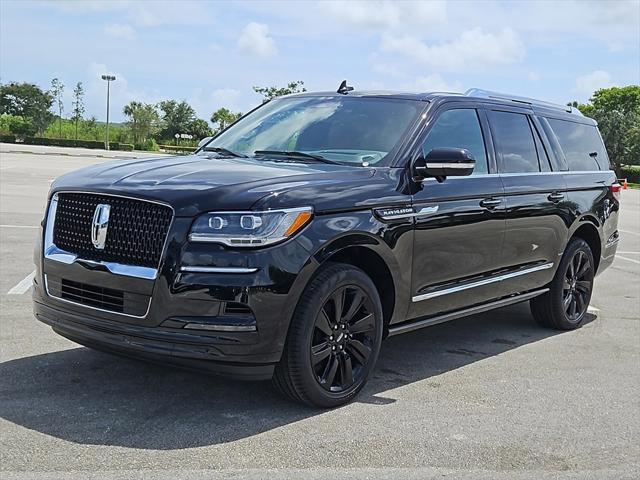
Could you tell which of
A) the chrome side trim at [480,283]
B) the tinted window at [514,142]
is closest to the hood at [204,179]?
the chrome side trim at [480,283]

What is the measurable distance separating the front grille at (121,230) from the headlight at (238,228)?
19cm

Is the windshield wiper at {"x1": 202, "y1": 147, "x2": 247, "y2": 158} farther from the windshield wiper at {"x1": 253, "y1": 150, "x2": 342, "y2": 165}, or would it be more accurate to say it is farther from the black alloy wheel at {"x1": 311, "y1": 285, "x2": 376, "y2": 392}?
the black alloy wheel at {"x1": 311, "y1": 285, "x2": 376, "y2": 392}

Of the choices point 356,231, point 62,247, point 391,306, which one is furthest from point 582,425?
point 62,247

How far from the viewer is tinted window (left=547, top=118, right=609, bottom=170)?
7.11 meters

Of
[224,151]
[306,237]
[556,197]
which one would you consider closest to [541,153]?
[556,197]

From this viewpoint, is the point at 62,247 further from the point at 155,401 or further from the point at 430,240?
the point at 430,240

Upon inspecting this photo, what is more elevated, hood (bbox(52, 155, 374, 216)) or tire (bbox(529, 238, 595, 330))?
hood (bbox(52, 155, 374, 216))

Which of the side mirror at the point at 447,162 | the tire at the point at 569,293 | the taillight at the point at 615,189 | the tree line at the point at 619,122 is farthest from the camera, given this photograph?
the tree line at the point at 619,122

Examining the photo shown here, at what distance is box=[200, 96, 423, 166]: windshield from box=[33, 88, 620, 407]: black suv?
0.01m

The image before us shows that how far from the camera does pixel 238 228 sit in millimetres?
4090

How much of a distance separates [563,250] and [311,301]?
3341 mm

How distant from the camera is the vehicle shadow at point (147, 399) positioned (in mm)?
4102

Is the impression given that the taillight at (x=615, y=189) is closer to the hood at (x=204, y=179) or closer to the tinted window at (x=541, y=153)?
the tinted window at (x=541, y=153)

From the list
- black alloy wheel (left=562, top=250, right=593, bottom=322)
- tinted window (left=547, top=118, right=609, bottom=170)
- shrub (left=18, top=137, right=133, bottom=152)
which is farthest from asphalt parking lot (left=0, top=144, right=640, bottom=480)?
shrub (left=18, top=137, right=133, bottom=152)
